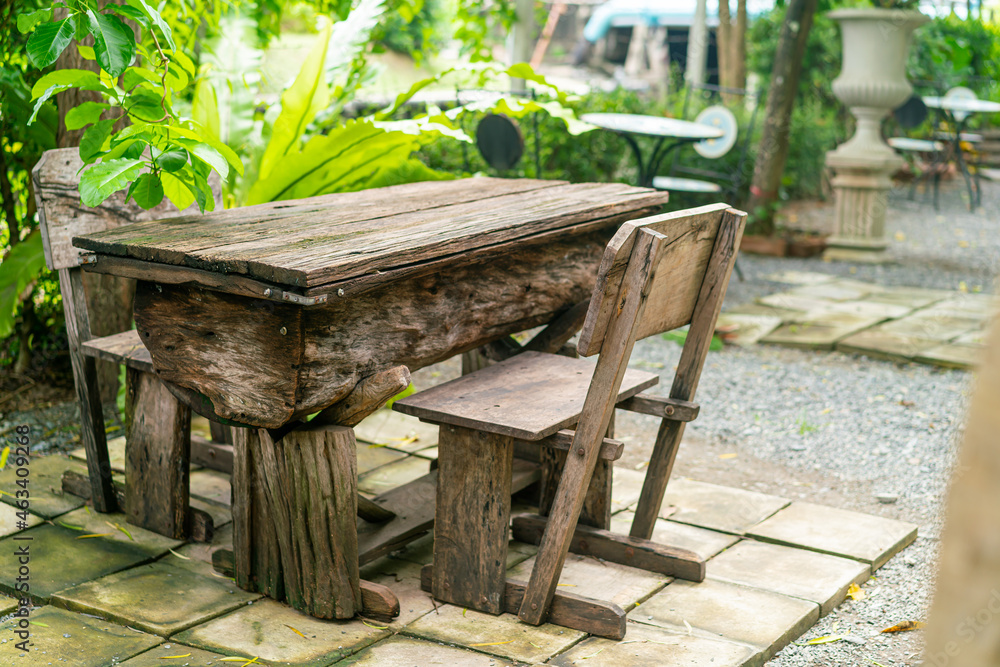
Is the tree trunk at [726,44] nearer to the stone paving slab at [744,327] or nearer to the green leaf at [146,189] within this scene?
the stone paving slab at [744,327]

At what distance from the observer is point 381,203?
2.95m

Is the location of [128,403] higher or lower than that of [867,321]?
higher

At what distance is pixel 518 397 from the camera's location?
2.46 m

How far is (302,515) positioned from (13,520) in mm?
1122

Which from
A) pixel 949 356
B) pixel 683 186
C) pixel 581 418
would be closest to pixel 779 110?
pixel 683 186

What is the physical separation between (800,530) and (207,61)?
3198mm

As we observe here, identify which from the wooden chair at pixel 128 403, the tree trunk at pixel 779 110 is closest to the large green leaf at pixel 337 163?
the wooden chair at pixel 128 403

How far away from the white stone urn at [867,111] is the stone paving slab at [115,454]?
6.17m

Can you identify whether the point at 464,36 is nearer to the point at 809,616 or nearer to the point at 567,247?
the point at 567,247

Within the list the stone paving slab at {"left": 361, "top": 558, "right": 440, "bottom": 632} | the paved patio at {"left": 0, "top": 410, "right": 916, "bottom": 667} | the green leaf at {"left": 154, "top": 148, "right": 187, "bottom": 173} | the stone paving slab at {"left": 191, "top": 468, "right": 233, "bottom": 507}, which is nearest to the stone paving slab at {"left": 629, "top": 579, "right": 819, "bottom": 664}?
the paved patio at {"left": 0, "top": 410, "right": 916, "bottom": 667}

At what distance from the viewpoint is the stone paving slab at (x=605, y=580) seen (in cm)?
254

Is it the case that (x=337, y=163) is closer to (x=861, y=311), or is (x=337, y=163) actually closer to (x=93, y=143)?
(x=93, y=143)

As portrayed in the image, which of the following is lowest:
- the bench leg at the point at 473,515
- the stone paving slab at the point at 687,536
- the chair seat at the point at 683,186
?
the stone paving slab at the point at 687,536

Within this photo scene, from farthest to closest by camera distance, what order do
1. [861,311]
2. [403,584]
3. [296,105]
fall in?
1. [861,311]
2. [296,105]
3. [403,584]
